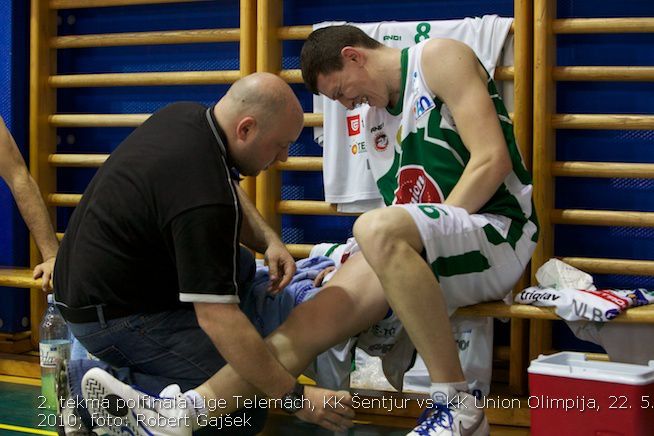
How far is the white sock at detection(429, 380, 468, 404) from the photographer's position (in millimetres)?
2164

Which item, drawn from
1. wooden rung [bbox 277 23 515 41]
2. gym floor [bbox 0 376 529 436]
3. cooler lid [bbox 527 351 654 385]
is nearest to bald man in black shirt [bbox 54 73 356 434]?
gym floor [bbox 0 376 529 436]

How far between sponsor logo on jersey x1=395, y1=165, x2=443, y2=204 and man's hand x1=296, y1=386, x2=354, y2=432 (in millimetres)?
731

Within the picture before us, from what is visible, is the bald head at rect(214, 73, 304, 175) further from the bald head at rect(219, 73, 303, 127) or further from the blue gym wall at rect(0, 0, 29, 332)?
the blue gym wall at rect(0, 0, 29, 332)

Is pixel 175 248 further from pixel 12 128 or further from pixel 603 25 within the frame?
pixel 12 128

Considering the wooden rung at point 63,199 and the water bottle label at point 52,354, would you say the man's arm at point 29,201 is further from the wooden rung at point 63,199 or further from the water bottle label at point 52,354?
the wooden rung at point 63,199

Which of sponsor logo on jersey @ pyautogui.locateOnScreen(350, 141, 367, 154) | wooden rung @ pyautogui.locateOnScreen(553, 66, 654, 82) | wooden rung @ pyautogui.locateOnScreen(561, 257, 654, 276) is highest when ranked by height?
wooden rung @ pyautogui.locateOnScreen(553, 66, 654, 82)

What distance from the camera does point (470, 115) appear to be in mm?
2502

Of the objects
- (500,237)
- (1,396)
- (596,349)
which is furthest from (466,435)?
(1,396)

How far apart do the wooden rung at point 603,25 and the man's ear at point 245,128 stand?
1419 millimetres

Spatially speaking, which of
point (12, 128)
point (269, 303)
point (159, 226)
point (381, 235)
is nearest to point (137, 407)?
point (159, 226)

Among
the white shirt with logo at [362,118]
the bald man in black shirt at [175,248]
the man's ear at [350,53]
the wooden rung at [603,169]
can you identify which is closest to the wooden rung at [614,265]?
the wooden rung at [603,169]

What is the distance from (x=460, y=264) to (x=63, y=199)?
7.10ft

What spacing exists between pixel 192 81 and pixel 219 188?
1.75m

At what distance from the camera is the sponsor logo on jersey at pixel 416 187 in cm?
263
